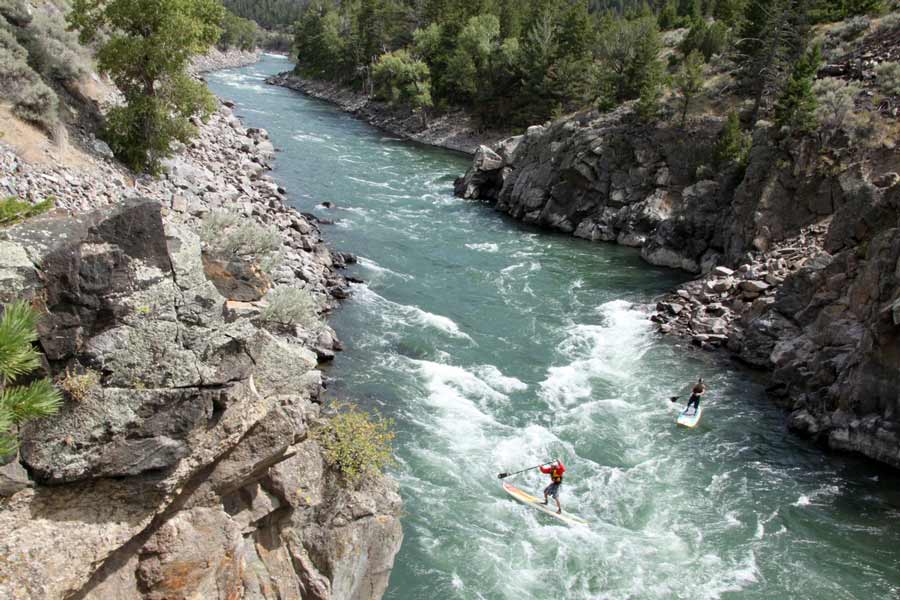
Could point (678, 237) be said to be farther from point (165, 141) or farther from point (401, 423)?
point (165, 141)

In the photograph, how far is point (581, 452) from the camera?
836 inches

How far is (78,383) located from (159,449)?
1.39 metres

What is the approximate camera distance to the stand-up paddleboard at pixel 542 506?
1797 cm

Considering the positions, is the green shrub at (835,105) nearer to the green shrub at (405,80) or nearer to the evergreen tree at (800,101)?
the evergreen tree at (800,101)

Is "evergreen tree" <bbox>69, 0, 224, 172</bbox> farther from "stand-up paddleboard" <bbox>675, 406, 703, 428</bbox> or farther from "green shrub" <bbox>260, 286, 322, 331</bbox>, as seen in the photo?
"stand-up paddleboard" <bbox>675, 406, 703, 428</bbox>

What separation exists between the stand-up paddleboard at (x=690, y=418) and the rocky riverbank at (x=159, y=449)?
14352 millimetres

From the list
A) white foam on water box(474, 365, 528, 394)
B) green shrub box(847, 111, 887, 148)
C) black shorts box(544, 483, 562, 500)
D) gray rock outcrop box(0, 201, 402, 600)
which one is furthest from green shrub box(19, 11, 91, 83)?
green shrub box(847, 111, 887, 148)

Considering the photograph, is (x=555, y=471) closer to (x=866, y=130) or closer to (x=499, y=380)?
(x=499, y=380)

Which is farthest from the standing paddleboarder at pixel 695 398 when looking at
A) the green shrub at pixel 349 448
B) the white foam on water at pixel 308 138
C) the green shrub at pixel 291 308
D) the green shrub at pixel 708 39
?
the green shrub at pixel 708 39

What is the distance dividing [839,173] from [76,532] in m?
38.2

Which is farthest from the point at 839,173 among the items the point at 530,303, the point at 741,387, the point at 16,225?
the point at 16,225

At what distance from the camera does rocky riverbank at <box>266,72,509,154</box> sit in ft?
250

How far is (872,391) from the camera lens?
22375 millimetres

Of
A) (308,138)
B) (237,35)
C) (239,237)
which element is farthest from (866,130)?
(237,35)
